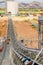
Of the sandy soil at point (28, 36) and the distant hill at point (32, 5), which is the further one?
the distant hill at point (32, 5)

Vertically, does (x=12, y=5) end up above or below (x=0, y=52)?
below

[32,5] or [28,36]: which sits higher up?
[28,36]

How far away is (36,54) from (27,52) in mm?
669

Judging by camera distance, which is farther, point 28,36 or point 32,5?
point 32,5

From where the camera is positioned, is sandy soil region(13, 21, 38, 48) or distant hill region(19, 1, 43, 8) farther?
distant hill region(19, 1, 43, 8)

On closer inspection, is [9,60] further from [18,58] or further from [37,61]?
[37,61]

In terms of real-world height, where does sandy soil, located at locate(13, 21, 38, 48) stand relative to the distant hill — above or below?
above

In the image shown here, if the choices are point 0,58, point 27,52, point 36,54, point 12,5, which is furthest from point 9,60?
point 12,5

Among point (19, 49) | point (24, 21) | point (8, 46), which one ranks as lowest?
point (24, 21)

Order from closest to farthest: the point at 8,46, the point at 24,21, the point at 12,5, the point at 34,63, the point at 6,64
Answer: the point at 34,63
the point at 6,64
the point at 8,46
the point at 24,21
the point at 12,5

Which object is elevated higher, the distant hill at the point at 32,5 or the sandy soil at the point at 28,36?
the sandy soil at the point at 28,36

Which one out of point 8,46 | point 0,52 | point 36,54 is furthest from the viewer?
point 8,46

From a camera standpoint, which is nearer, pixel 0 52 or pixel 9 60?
pixel 9 60

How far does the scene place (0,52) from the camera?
11.0 metres
